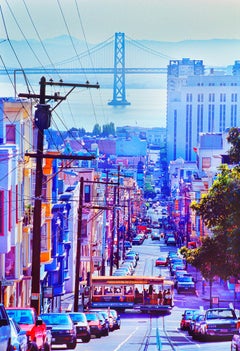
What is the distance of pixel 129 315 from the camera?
8100cm

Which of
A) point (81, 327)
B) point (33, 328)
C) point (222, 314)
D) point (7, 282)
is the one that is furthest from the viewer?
point (7, 282)

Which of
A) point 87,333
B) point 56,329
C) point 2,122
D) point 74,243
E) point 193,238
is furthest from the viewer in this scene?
point 193,238

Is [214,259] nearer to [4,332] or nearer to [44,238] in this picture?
[44,238]

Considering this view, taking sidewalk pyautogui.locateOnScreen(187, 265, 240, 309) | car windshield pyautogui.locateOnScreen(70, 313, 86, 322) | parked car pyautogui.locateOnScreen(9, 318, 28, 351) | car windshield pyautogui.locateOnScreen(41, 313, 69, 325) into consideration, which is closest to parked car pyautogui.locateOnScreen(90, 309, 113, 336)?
car windshield pyautogui.locateOnScreen(70, 313, 86, 322)

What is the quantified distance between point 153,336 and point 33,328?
81.4 ft

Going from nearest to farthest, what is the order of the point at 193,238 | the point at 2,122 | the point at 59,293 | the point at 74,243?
the point at 2,122, the point at 59,293, the point at 74,243, the point at 193,238

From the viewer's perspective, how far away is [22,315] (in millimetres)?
33875

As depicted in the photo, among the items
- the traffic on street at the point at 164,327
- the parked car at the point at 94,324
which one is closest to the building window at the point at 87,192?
the traffic on street at the point at 164,327

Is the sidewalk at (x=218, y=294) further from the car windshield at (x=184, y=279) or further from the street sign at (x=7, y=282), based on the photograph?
the street sign at (x=7, y=282)

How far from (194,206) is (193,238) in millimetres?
94199

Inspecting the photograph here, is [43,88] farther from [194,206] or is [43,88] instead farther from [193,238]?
[193,238]

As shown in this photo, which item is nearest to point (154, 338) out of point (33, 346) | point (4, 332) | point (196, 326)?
point (196, 326)

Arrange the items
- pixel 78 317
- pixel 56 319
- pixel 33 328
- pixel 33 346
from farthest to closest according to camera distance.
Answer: pixel 78 317, pixel 56 319, pixel 33 328, pixel 33 346

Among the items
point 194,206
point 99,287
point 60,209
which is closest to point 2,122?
point 194,206
